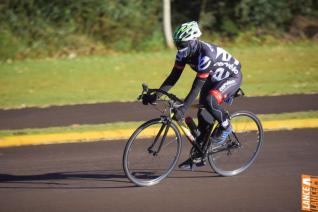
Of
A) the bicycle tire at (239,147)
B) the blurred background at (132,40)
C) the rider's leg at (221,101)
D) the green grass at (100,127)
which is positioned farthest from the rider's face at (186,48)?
the blurred background at (132,40)

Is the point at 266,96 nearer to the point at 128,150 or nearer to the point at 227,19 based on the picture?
the point at 128,150

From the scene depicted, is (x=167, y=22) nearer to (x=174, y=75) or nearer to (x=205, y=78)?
(x=174, y=75)

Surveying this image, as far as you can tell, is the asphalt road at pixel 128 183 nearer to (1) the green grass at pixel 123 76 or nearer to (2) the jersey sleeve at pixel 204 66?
(2) the jersey sleeve at pixel 204 66

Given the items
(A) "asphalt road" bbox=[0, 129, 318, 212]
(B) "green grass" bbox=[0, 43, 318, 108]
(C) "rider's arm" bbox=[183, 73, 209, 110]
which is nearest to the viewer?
(A) "asphalt road" bbox=[0, 129, 318, 212]

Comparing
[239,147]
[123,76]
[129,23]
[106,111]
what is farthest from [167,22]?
[239,147]

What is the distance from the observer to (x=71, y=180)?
803 centimetres

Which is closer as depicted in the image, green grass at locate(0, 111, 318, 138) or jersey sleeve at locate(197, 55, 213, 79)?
jersey sleeve at locate(197, 55, 213, 79)

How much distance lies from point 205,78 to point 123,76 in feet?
26.7

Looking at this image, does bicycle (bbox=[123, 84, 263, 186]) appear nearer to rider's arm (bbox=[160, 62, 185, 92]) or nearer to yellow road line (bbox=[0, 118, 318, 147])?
rider's arm (bbox=[160, 62, 185, 92])

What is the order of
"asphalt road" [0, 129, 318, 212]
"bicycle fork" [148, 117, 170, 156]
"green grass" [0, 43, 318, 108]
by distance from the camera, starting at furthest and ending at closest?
1. "green grass" [0, 43, 318, 108]
2. "bicycle fork" [148, 117, 170, 156]
3. "asphalt road" [0, 129, 318, 212]

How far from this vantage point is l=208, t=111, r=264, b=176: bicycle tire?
797 cm

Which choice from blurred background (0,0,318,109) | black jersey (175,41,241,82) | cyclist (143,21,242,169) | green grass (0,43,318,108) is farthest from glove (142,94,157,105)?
blurred background (0,0,318,109)

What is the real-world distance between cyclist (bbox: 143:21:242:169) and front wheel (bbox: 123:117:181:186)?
0.19 meters

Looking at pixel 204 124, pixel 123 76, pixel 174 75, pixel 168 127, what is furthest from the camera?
pixel 123 76
